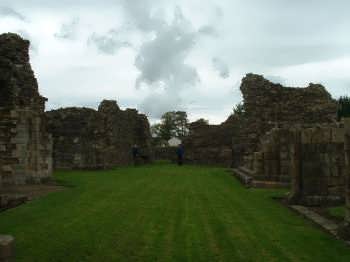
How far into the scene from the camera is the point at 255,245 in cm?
784

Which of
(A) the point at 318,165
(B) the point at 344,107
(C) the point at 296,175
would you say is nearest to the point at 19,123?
(C) the point at 296,175

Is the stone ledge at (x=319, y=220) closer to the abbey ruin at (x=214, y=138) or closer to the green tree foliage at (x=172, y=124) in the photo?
the abbey ruin at (x=214, y=138)

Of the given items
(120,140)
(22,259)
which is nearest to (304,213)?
(22,259)

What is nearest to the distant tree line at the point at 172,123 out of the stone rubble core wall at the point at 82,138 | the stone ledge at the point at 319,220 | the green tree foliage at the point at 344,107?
the green tree foliage at the point at 344,107

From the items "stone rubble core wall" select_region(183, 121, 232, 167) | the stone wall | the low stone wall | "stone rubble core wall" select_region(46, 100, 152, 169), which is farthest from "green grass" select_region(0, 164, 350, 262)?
the low stone wall

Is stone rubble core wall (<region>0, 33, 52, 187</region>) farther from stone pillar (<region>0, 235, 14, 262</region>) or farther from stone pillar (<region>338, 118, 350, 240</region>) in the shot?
stone pillar (<region>0, 235, 14, 262</region>)

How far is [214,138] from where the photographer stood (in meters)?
36.0

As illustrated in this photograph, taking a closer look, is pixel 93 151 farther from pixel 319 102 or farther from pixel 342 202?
pixel 342 202

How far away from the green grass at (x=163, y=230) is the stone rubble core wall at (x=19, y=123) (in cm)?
500

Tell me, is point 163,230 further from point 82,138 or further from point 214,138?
point 214,138

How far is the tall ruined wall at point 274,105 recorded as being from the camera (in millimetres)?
27000

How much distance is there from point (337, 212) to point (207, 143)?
25.1 metres

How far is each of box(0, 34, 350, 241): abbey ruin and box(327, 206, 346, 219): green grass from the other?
76 cm

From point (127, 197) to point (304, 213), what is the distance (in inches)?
174
